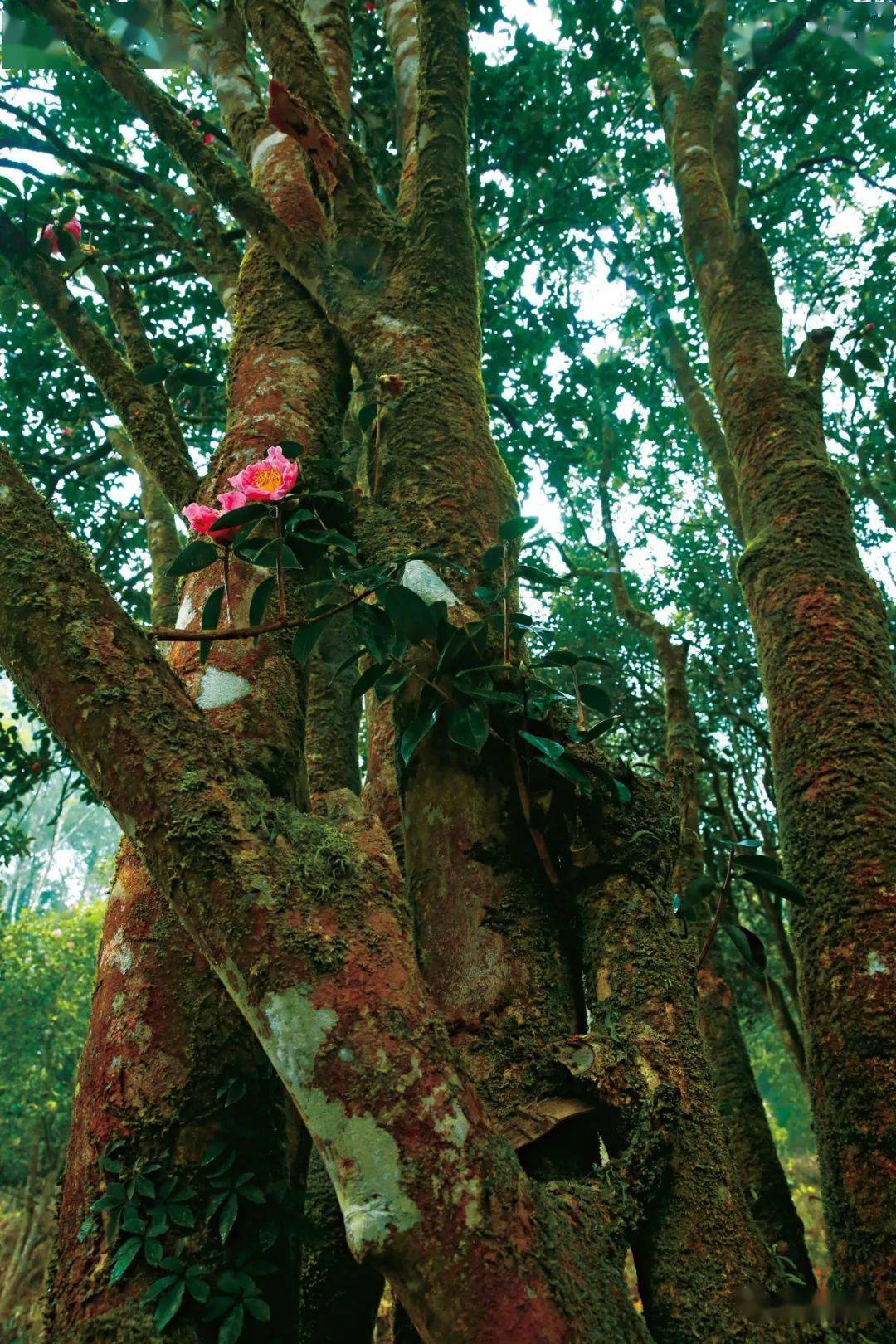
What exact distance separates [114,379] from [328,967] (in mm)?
1995

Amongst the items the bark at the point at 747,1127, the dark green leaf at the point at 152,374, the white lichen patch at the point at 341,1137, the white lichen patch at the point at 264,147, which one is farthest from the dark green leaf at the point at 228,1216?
the white lichen patch at the point at 264,147

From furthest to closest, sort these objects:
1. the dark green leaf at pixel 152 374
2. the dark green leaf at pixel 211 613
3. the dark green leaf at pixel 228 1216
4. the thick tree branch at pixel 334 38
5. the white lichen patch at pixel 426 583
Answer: the thick tree branch at pixel 334 38 → the dark green leaf at pixel 152 374 → the white lichen patch at pixel 426 583 → the dark green leaf at pixel 211 613 → the dark green leaf at pixel 228 1216

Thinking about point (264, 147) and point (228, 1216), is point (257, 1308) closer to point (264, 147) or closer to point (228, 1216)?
point (228, 1216)

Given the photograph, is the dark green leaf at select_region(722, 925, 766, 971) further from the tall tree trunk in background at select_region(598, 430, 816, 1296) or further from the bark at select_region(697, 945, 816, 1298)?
the bark at select_region(697, 945, 816, 1298)

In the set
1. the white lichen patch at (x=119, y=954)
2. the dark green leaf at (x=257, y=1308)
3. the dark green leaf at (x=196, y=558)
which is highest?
the dark green leaf at (x=196, y=558)

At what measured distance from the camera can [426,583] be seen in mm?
1770

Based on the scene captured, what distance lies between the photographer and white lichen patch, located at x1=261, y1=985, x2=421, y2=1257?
891 mm

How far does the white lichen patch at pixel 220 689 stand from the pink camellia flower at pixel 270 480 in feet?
1.17

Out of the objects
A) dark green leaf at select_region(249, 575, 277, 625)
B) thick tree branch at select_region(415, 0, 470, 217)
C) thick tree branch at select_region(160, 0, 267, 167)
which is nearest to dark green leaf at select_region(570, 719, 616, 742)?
dark green leaf at select_region(249, 575, 277, 625)

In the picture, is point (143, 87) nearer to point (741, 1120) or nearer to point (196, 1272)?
point (196, 1272)

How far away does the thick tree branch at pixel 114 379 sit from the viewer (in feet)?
7.48

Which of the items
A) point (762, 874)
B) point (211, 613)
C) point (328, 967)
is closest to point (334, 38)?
point (211, 613)

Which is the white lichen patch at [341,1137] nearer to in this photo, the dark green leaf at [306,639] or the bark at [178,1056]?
the bark at [178,1056]

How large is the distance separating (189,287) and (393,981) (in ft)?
19.4
